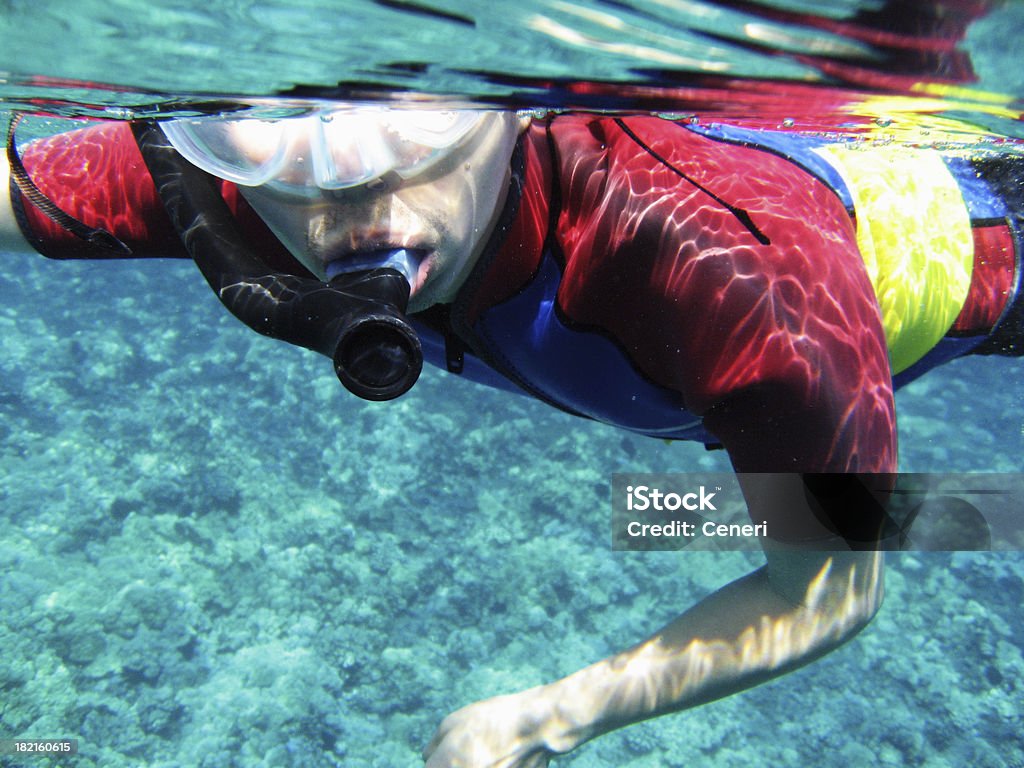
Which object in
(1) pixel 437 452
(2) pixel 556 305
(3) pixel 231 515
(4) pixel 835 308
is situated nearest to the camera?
(4) pixel 835 308

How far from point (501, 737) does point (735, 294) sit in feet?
4.16

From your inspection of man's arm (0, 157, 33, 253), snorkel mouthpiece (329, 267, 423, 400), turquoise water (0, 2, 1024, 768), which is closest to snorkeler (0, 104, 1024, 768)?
snorkel mouthpiece (329, 267, 423, 400)

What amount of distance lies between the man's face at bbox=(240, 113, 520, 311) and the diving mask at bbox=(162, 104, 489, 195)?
2 centimetres

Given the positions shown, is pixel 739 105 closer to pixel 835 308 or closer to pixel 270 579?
pixel 835 308

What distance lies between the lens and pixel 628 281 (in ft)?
5.71

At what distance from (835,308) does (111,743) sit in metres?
6.15

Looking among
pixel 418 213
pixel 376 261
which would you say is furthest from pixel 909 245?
pixel 376 261

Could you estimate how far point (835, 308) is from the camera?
160 centimetres

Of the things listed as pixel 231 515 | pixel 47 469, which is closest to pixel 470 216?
pixel 231 515

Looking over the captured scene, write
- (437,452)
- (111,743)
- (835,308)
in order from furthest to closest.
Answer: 1. (437,452)
2. (111,743)
3. (835,308)

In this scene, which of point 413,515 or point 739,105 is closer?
point 739,105

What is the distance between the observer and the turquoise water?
569 cm

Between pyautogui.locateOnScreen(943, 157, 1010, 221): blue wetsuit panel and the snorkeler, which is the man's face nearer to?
the snorkeler

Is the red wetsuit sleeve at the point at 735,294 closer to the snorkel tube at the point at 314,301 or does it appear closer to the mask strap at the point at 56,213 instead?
the snorkel tube at the point at 314,301
